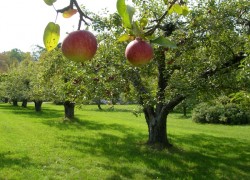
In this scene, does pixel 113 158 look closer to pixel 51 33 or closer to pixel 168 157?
pixel 168 157

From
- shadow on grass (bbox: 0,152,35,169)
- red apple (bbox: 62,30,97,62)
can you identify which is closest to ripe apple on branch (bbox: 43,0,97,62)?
red apple (bbox: 62,30,97,62)

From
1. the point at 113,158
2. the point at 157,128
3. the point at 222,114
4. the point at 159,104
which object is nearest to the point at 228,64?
the point at 159,104

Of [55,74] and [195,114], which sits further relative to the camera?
[195,114]

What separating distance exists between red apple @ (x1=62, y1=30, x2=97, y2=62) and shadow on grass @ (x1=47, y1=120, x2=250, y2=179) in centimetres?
677

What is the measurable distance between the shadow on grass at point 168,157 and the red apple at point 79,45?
22.2 ft

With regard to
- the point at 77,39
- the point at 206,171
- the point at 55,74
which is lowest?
the point at 206,171

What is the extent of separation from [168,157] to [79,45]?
907 cm

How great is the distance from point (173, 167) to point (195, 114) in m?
15.0

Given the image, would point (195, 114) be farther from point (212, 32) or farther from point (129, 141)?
point (212, 32)

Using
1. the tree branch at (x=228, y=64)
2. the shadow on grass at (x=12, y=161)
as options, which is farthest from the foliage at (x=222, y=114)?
the shadow on grass at (x=12, y=161)

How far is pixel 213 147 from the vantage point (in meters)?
12.2

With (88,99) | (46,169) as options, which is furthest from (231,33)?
(46,169)

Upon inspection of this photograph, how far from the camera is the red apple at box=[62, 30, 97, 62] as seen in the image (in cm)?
89

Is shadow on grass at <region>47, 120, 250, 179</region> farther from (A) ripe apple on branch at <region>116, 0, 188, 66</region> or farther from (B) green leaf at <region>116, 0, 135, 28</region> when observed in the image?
(B) green leaf at <region>116, 0, 135, 28</region>
